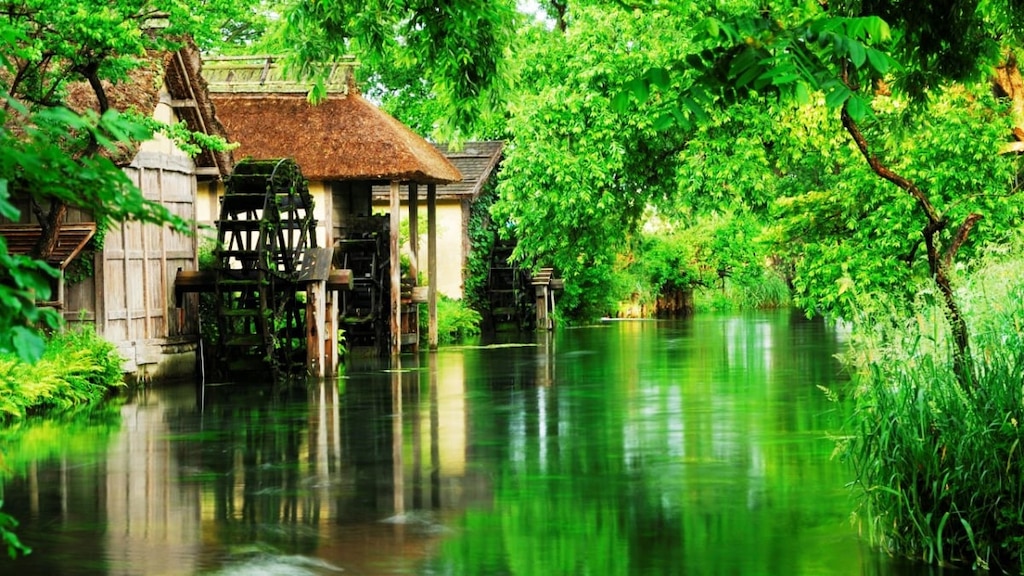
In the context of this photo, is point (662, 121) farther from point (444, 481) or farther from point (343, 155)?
point (343, 155)

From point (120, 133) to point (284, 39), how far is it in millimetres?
13422

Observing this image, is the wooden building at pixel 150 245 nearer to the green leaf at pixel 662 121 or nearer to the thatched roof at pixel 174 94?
the thatched roof at pixel 174 94

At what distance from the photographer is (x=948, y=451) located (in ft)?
28.6

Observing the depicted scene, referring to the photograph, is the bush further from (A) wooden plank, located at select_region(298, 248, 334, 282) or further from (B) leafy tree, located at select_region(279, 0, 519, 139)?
(B) leafy tree, located at select_region(279, 0, 519, 139)

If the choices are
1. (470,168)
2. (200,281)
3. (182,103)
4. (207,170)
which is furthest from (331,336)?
(470,168)

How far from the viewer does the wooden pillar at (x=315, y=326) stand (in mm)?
24297

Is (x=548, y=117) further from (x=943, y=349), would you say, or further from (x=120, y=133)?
(x=120, y=133)

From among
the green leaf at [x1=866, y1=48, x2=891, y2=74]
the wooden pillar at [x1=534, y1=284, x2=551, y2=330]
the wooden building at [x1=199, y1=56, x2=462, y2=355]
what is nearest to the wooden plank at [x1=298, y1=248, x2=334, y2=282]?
the wooden building at [x1=199, y1=56, x2=462, y2=355]

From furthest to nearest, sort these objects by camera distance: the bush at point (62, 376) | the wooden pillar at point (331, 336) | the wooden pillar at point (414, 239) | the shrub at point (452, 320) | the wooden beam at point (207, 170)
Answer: the shrub at point (452, 320) < the wooden pillar at point (414, 239) < the wooden beam at point (207, 170) < the wooden pillar at point (331, 336) < the bush at point (62, 376)

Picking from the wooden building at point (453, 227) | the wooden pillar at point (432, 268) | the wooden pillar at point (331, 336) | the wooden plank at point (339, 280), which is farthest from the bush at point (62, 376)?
the wooden building at point (453, 227)

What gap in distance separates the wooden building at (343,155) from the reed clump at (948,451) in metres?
20.4

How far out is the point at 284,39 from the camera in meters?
17.2

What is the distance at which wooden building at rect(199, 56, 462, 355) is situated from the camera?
96.6 ft

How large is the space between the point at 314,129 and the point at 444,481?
59.6 ft
